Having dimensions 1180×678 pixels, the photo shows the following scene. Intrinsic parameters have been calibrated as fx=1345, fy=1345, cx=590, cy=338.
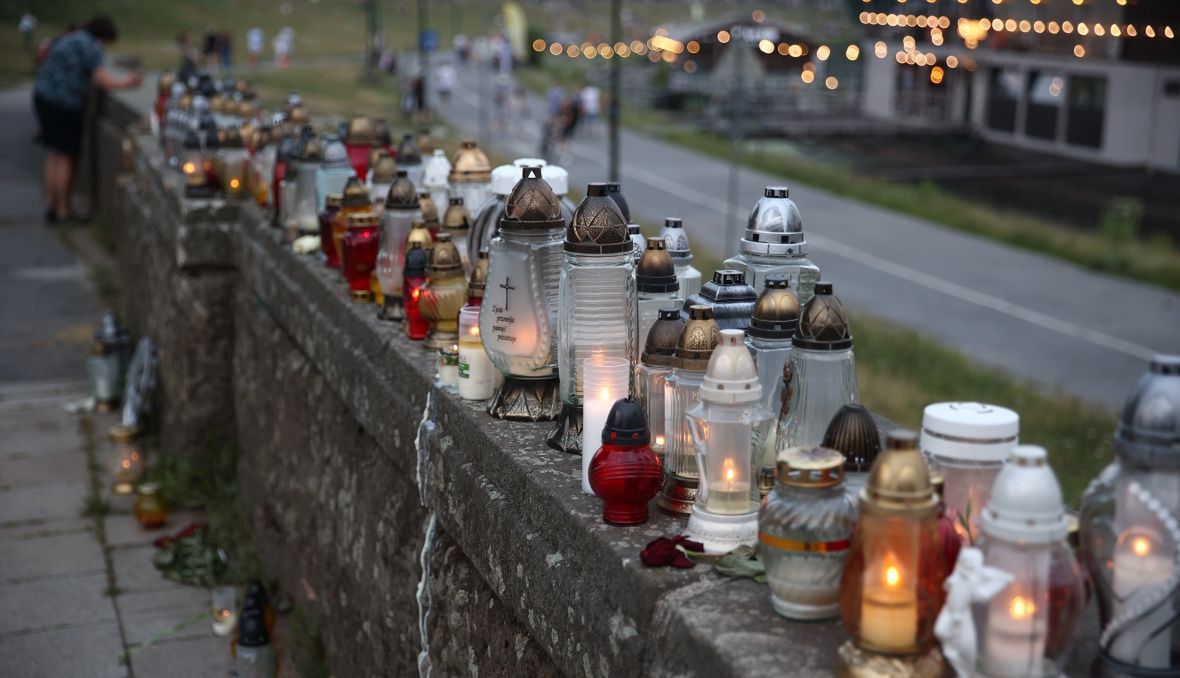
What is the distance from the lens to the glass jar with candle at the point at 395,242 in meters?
3.71

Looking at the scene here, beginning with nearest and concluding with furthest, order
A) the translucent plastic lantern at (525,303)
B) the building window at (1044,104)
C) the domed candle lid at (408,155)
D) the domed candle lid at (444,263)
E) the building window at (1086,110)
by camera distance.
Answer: the translucent plastic lantern at (525,303)
the domed candle lid at (444,263)
the domed candle lid at (408,155)
the building window at (1086,110)
the building window at (1044,104)

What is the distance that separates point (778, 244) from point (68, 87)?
10.4 metres

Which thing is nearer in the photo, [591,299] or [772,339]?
[772,339]

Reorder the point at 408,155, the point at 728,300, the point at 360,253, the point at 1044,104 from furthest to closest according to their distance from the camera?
1. the point at 1044,104
2. the point at 408,155
3. the point at 360,253
4. the point at 728,300

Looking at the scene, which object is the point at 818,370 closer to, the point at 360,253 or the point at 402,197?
the point at 402,197

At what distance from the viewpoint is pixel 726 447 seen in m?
2.12

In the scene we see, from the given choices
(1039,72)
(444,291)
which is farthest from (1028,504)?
(1039,72)

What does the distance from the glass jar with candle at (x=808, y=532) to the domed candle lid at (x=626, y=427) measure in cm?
41

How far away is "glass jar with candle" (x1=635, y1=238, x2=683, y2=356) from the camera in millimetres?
2695

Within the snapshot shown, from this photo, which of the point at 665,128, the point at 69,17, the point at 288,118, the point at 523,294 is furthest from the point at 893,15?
the point at 523,294

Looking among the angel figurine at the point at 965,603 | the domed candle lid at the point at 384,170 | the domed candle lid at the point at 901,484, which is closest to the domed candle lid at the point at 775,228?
the domed candle lid at the point at 901,484

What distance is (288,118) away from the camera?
580 cm

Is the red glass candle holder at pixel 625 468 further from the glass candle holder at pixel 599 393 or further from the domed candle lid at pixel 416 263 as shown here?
the domed candle lid at pixel 416 263

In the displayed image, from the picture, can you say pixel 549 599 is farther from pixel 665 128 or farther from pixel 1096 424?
pixel 665 128
